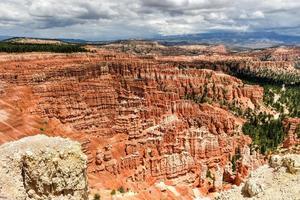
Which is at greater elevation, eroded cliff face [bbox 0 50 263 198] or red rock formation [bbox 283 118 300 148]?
eroded cliff face [bbox 0 50 263 198]

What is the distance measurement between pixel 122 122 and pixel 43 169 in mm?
57411

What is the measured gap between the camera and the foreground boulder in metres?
23.3

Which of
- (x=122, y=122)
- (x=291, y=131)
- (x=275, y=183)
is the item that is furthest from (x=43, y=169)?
(x=291, y=131)

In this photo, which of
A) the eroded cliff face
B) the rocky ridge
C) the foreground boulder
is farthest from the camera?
the eroded cliff face

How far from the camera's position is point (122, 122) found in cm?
8100

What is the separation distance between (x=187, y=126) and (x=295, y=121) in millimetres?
32044

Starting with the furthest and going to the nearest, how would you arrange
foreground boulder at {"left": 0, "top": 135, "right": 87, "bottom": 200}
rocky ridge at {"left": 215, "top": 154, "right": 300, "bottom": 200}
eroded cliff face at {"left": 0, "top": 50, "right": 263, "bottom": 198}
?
eroded cliff face at {"left": 0, "top": 50, "right": 263, "bottom": 198} → foreground boulder at {"left": 0, "top": 135, "right": 87, "bottom": 200} → rocky ridge at {"left": 215, "top": 154, "right": 300, "bottom": 200}

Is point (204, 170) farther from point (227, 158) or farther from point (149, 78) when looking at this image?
point (149, 78)

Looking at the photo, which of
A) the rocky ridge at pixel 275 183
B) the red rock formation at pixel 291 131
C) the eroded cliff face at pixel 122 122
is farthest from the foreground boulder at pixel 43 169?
the red rock formation at pixel 291 131

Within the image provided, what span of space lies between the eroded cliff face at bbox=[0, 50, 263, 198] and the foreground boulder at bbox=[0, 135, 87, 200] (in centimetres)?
3255

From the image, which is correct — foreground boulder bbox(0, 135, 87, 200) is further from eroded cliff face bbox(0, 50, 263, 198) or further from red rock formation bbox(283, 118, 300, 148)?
red rock formation bbox(283, 118, 300, 148)

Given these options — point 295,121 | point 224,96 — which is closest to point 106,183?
point 295,121

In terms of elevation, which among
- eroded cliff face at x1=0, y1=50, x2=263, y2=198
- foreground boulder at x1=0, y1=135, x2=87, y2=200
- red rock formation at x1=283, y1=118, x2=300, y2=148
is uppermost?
foreground boulder at x1=0, y1=135, x2=87, y2=200

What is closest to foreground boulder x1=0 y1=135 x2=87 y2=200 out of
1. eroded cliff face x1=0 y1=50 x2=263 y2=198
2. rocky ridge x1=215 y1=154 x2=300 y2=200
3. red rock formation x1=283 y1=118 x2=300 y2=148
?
rocky ridge x1=215 y1=154 x2=300 y2=200
